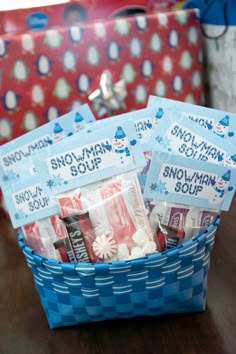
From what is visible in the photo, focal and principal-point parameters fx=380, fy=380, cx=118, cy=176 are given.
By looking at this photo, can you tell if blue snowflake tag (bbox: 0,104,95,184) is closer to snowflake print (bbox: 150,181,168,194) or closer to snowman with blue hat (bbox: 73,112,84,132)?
snowman with blue hat (bbox: 73,112,84,132)

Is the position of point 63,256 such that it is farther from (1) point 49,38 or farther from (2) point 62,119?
(1) point 49,38

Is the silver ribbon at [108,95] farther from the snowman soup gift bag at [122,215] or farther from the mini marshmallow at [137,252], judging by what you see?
the mini marshmallow at [137,252]

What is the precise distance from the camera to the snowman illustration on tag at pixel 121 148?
0.54 metres

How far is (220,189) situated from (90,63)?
0.67 metres

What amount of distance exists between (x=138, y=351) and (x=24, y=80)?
774 mm

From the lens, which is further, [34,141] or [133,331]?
[34,141]

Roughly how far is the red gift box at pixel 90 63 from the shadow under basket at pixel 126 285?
58 centimetres

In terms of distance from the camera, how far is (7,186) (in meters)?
0.58

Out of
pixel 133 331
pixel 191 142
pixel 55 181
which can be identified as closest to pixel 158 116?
pixel 191 142

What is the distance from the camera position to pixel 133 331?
541 millimetres

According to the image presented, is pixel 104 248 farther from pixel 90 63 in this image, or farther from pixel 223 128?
pixel 90 63

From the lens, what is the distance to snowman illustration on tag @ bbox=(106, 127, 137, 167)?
54 cm

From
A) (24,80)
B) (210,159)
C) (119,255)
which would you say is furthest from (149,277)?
(24,80)

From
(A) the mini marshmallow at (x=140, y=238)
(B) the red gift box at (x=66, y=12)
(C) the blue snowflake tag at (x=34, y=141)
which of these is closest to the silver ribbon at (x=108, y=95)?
(B) the red gift box at (x=66, y=12)
